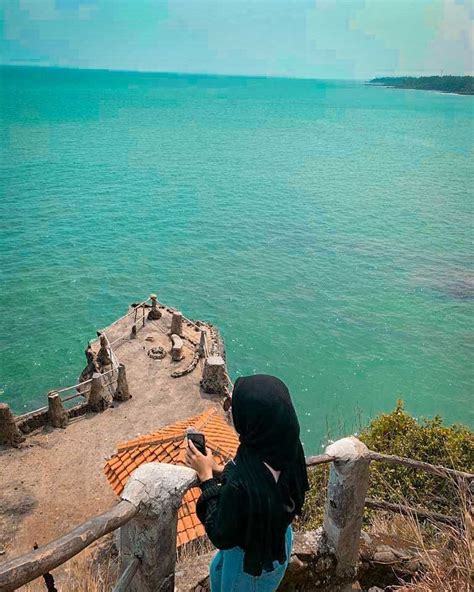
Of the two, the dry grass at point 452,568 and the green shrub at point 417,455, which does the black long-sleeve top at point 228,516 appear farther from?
the green shrub at point 417,455

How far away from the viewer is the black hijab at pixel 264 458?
118 inches

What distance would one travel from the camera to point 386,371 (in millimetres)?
26641

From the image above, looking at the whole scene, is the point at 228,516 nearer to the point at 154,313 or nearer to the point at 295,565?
the point at 295,565

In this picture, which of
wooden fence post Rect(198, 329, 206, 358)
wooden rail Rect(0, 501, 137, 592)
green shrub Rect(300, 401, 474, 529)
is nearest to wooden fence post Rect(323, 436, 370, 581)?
wooden rail Rect(0, 501, 137, 592)

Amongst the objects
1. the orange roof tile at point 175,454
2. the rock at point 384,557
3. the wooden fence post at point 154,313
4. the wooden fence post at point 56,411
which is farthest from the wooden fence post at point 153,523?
the wooden fence post at point 154,313

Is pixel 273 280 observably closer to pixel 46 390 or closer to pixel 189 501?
pixel 46 390

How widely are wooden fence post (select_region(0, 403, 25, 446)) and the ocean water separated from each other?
7.86 meters

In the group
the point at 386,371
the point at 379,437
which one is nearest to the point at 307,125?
the point at 386,371

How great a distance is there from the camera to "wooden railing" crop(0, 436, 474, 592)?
2.65 m

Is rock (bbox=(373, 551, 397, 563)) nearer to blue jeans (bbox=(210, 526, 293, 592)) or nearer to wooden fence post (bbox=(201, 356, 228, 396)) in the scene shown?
blue jeans (bbox=(210, 526, 293, 592))

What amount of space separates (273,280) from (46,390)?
18.0m

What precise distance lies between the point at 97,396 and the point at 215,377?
4146 mm

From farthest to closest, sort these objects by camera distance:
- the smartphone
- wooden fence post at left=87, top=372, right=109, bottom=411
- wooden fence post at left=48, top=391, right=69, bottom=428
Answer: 1. wooden fence post at left=87, top=372, right=109, bottom=411
2. wooden fence post at left=48, top=391, right=69, bottom=428
3. the smartphone

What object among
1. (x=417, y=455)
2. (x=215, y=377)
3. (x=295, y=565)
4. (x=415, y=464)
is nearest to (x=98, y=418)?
(x=215, y=377)
